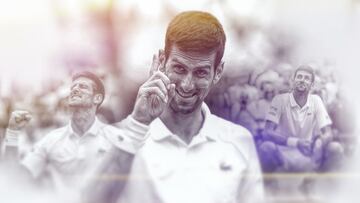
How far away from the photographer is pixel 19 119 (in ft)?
9.65

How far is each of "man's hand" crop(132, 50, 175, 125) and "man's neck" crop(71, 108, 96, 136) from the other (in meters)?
0.18

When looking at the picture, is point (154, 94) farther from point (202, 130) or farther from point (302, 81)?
point (302, 81)

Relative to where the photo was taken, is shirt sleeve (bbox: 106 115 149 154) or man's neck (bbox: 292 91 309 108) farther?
man's neck (bbox: 292 91 309 108)

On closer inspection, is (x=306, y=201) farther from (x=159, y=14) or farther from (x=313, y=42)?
(x=159, y=14)

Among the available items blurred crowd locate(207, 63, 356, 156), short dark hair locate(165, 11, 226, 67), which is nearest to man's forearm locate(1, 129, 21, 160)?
short dark hair locate(165, 11, 226, 67)

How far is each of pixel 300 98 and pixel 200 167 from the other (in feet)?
1.75

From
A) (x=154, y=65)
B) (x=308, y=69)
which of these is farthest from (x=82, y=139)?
(x=308, y=69)

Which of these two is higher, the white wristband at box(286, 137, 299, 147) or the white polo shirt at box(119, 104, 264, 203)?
the white wristband at box(286, 137, 299, 147)

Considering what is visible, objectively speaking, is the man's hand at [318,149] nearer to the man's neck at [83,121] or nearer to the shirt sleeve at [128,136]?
the shirt sleeve at [128,136]

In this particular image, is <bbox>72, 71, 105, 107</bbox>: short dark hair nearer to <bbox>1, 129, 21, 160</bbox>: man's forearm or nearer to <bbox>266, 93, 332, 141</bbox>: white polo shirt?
<bbox>1, 129, 21, 160</bbox>: man's forearm

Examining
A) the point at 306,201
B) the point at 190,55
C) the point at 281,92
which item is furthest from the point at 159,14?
the point at 306,201

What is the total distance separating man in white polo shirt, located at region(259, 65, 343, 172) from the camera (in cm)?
300

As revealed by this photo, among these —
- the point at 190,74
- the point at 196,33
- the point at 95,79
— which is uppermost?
the point at 196,33

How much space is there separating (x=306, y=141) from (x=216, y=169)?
0.42 metres
